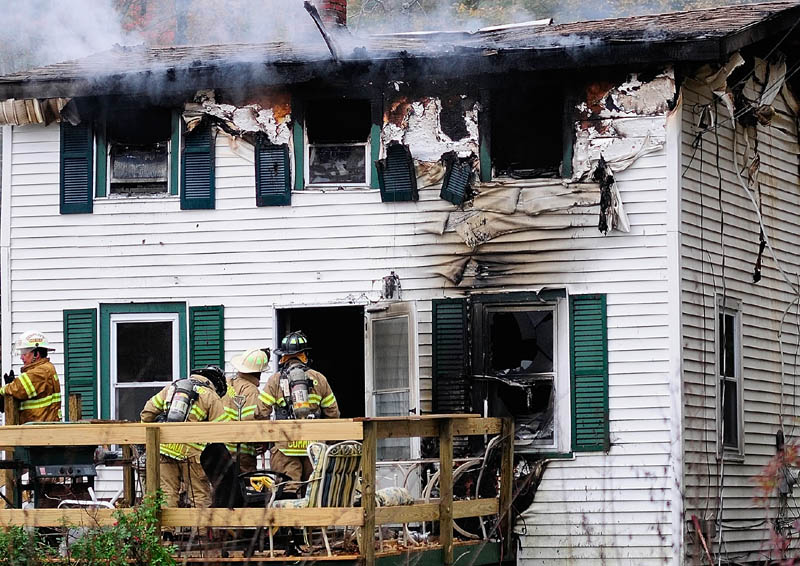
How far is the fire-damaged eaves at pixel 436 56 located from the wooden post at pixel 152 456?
482 cm

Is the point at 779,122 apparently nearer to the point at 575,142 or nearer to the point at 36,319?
the point at 575,142

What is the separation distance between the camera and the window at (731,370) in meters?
13.6

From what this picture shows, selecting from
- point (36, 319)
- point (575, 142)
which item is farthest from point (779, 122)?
point (36, 319)

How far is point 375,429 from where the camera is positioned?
9.79 metres

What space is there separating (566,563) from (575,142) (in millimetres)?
4147

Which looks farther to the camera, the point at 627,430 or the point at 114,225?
the point at 114,225

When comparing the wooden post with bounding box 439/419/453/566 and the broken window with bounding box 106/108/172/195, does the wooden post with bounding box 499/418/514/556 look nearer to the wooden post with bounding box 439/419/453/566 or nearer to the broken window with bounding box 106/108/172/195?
the wooden post with bounding box 439/419/453/566

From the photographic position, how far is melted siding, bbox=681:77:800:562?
42.7 ft

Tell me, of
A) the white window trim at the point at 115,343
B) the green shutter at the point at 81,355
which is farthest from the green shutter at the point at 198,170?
the green shutter at the point at 81,355

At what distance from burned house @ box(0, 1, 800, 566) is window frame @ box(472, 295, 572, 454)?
3 cm

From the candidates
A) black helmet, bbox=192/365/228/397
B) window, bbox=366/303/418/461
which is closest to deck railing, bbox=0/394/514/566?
black helmet, bbox=192/365/228/397

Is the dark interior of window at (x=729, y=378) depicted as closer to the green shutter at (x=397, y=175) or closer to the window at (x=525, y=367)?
the window at (x=525, y=367)

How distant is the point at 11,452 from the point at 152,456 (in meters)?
2.29

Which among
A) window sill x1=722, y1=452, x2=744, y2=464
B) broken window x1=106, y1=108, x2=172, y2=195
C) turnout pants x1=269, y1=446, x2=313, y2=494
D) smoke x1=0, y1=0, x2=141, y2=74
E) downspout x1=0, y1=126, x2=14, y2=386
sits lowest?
window sill x1=722, y1=452, x2=744, y2=464
